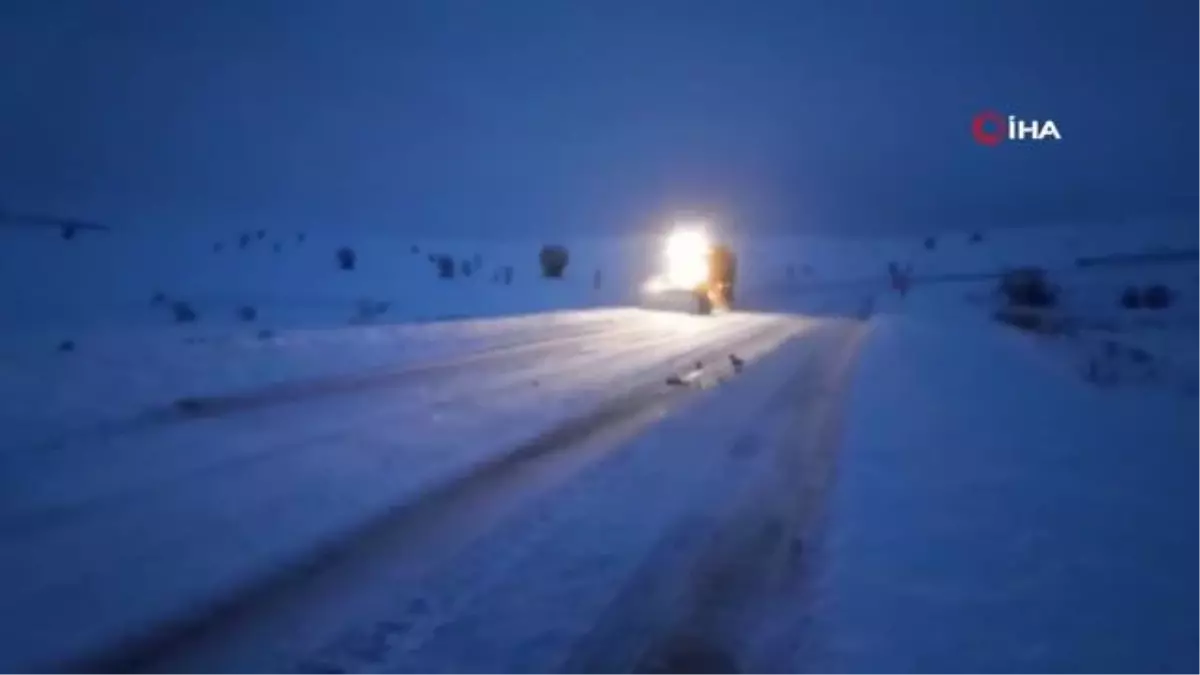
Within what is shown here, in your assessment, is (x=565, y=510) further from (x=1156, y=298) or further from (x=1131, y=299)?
(x=1131, y=299)

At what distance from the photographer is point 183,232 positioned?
4134 centimetres

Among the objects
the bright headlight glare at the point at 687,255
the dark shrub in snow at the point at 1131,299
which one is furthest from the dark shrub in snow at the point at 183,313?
the dark shrub in snow at the point at 1131,299

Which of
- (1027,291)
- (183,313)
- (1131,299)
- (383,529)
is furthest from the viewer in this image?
(1027,291)

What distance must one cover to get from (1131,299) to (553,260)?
3263cm

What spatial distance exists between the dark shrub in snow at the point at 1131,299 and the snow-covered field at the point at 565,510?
32.4m

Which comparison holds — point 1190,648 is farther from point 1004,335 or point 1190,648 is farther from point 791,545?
point 1004,335

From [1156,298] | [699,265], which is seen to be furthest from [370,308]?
[1156,298]

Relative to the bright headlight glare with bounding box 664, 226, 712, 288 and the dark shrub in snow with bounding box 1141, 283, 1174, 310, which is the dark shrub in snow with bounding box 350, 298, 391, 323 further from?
the dark shrub in snow with bounding box 1141, 283, 1174, 310

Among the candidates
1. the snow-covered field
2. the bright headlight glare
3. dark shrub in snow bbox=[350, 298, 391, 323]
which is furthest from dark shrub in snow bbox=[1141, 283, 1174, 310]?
dark shrub in snow bbox=[350, 298, 391, 323]

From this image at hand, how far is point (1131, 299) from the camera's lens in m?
39.8

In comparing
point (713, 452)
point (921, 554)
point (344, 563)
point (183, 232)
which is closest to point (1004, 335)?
point (713, 452)

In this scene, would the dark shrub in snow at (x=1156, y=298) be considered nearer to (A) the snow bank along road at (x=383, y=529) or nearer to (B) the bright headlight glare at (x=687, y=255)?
(B) the bright headlight glare at (x=687, y=255)

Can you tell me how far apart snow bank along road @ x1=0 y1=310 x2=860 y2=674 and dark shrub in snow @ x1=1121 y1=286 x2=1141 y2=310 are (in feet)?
130

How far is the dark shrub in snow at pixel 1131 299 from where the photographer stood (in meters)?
39.0
